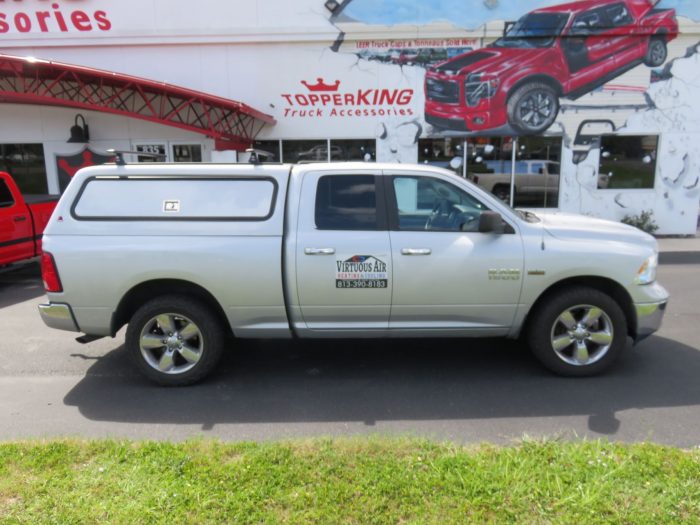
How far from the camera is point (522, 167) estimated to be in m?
12.5

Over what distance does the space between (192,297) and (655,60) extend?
1258cm

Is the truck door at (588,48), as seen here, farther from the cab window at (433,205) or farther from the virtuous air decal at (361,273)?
the virtuous air decal at (361,273)

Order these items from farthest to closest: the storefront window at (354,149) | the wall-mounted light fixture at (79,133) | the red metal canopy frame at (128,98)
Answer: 1. the storefront window at (354,149)
2. the wall-mounted light fixture at (79,133)
3. the red metal canopy frame at (128,98)

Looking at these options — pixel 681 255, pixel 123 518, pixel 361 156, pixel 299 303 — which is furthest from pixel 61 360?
pixel 681 255

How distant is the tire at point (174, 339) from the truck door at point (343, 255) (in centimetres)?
85

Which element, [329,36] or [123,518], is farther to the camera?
[329,36]

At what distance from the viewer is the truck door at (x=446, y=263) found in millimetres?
4238

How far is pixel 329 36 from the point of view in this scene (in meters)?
11.8

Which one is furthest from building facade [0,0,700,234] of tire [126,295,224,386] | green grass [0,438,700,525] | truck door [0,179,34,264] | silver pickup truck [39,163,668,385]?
green grass [0,438,700,525]

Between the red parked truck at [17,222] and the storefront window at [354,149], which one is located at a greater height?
the storefront window at [354,149]

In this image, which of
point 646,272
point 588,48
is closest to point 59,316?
point 646,272

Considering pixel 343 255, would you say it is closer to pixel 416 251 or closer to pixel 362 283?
pixel 362 283

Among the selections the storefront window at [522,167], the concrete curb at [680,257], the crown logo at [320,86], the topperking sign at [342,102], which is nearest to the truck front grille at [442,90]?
the topperking sign at [342,102]

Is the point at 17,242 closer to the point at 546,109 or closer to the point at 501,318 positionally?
the point at 501,318
